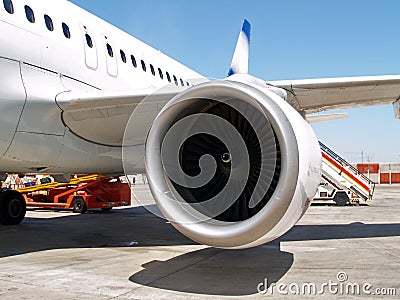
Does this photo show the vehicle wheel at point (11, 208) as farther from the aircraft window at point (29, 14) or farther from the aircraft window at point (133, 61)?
the aircraft window at point (29, 14)

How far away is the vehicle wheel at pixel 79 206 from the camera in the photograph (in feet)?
43.1

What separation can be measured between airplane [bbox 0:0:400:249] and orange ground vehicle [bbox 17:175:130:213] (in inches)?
206

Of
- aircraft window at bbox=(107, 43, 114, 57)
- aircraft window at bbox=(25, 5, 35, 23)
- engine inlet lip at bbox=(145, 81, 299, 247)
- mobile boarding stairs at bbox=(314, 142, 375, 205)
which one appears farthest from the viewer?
mobile boarding stairs at bbox=(314, 142, 375, 205)

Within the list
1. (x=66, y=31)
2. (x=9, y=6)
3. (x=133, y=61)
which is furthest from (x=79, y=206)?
(x=9, y=6)

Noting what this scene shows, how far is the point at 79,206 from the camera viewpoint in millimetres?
13297

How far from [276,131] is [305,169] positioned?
430 mm

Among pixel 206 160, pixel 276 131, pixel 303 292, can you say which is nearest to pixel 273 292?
pixel 303 292

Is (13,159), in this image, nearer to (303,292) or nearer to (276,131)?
(276,131)

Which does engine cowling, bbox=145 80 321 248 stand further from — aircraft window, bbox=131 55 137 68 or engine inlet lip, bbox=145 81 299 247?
aircraft window, bbox=131 55 137 68

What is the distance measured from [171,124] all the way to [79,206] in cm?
927

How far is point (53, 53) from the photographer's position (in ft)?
20.5

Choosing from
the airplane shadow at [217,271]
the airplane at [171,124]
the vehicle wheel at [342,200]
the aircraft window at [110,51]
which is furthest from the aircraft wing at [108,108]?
the vehicle wheel at [342,200]

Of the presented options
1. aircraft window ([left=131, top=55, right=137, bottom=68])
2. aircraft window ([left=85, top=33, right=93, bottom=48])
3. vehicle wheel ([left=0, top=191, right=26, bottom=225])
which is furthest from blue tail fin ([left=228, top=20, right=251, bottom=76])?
vehicle wheel ([left=0, top=191, right=26, bottom=225])

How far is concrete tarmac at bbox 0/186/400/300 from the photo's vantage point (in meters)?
4.17
